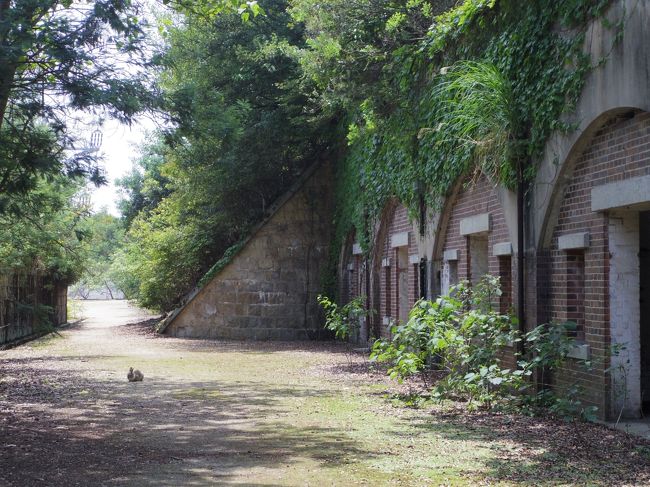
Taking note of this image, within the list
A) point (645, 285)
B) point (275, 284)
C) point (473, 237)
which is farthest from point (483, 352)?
point (275, 284)

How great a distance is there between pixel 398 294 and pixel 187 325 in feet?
28.3

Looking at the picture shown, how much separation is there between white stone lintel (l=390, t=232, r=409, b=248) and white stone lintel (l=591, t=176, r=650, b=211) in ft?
26.0

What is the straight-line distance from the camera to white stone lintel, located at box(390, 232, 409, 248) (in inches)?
667

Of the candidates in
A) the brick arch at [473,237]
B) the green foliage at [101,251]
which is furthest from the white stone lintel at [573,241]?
the green foliage at [101,251]

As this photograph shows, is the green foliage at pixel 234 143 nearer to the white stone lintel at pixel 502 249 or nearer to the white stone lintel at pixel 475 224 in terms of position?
the white stone lintel at pixel 475 224

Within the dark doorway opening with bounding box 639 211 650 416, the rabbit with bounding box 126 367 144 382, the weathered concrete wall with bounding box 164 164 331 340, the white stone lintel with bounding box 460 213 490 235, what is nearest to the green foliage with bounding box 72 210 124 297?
the weathered concrete wall with bounding box 164 164 331 340

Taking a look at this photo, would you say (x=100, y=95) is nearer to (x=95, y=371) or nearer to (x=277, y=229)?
(x=95, y=371)

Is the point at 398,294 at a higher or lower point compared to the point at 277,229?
lower

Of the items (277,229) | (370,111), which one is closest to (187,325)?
(277,229)

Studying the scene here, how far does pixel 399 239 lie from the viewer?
687 inches

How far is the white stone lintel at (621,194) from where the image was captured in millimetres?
8055

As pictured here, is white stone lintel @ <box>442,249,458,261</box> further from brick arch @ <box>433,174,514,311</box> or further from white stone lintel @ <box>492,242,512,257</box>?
white stone lintel @ <box>492,242,512,257</box>

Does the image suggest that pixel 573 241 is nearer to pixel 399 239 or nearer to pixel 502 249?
pixel 502 249

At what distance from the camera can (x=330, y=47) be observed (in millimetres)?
14078
